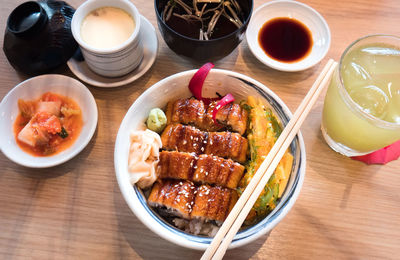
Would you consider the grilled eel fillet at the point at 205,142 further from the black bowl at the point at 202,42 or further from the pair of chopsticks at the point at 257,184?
the black bowl at the point at 202,42

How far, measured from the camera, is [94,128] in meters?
1.52

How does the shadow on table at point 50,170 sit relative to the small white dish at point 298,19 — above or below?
below

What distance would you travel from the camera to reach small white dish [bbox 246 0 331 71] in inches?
67.9

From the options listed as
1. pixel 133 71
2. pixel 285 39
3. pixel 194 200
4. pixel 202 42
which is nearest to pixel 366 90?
pixel 285 39

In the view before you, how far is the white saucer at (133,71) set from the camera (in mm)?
1655

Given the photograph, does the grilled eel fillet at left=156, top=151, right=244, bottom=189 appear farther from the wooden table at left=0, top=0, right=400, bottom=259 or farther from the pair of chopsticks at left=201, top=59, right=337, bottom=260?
the wooden table at left=0, top=0, right=400, bottom=259

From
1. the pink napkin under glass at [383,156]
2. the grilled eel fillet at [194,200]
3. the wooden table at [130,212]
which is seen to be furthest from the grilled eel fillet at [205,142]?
the pink napkin under glass at [383,156]

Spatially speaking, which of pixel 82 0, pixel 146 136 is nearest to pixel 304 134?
pixel 146 136

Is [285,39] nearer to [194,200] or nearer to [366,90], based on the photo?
[366,90]

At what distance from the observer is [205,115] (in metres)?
1.49

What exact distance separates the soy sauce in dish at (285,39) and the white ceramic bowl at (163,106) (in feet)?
1.32

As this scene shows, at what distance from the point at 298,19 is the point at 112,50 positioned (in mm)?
1021

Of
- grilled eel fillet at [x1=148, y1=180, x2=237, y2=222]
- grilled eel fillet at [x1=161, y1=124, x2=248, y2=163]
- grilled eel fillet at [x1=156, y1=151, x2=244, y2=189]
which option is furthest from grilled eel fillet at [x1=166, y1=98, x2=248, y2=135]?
grilled eel fillet at [x1=148, y1=180, x2=237, y2=222]

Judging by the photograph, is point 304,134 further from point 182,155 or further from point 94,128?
point 94,128
